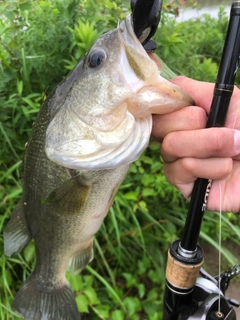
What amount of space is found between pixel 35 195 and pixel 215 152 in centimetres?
67

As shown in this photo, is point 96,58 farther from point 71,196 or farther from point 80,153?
point 71,196

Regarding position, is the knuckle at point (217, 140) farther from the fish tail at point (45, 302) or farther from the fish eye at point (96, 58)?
the fish tail at point (45, 302)

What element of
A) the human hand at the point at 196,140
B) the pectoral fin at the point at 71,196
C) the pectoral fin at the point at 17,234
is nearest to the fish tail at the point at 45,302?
the pectoral fin at the point at 17,234

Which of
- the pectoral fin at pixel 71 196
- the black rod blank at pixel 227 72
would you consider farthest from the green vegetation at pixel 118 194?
the black rod blank at pixel 227 72

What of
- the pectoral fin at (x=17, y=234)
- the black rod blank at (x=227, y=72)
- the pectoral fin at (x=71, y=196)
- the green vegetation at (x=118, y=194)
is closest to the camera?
the black rod blank at (x=227, y=72)

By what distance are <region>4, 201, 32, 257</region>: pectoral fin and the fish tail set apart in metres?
0.19

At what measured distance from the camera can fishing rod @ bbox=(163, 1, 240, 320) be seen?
0.84 m

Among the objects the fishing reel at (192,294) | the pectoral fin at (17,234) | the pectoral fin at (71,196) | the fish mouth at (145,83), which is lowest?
the pectoral fin at (17,234)

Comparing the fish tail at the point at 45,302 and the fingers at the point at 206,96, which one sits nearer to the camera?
the fingers at the point at 206,96

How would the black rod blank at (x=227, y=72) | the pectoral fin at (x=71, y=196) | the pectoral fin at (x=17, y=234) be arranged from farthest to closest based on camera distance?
the pectoral fin at (x=17, y=234) < the pectoral fin at (x=71, y=196) < the black rod blank at (x=227, y=72)

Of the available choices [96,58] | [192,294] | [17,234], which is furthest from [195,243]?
[17,234]

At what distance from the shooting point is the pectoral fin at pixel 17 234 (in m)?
1.38

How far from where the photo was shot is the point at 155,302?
6.42ft

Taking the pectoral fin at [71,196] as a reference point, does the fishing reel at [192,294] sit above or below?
below
